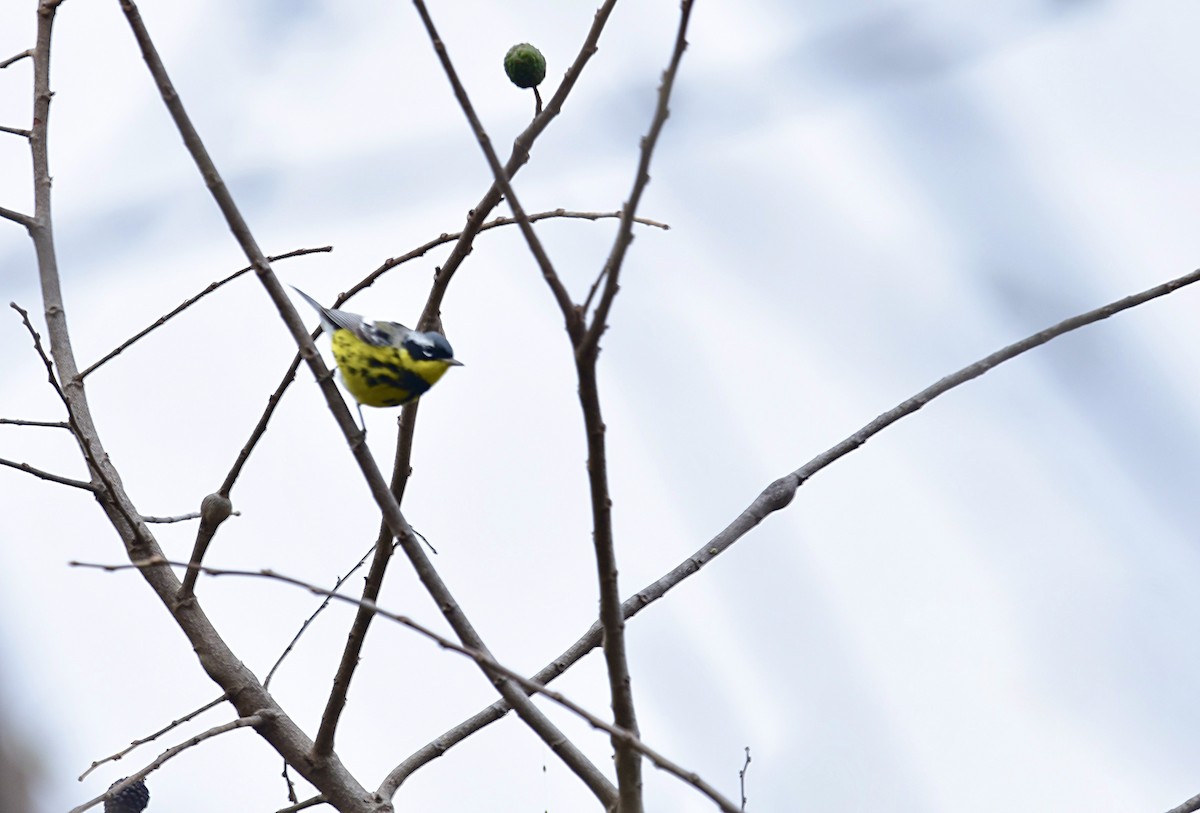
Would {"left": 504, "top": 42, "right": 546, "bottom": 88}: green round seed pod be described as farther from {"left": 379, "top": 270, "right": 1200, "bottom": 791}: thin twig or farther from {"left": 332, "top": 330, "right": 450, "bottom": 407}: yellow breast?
{"left": 379, "top": 270, "right": 1200, "bottom": 791}: thin twig

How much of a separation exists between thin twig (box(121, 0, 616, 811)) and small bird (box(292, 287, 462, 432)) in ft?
5.22

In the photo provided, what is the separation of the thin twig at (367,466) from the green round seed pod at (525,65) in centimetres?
165

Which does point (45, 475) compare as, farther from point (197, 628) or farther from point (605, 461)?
point (605, 461)

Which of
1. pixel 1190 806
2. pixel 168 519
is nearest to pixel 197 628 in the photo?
pixel 168 519

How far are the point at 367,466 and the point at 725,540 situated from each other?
110 cm

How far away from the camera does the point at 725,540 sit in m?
3.50

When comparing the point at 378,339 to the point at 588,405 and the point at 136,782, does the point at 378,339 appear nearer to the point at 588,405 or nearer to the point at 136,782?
the point at 136,782

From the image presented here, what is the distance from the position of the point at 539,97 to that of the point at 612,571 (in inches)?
89.2

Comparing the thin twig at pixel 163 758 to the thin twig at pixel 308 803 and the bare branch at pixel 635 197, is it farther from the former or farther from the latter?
the bare branch at pixel 635 197

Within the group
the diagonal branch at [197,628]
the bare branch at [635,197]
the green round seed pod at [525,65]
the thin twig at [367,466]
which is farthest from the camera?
the green round seed pod at [525,65]

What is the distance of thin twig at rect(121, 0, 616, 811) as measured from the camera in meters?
3.01

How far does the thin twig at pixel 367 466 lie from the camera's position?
118 inches

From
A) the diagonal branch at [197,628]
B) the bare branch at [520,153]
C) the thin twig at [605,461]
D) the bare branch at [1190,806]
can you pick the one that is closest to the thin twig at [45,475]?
the diagonal branch at [197,628]

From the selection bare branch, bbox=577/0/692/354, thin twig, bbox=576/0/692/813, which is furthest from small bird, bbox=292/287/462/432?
bare branch, bbox=577/0/692/354
